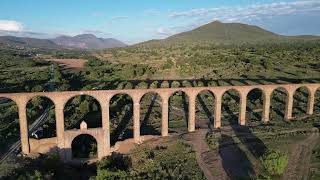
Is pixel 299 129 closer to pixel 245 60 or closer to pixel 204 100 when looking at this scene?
pixel 204 100

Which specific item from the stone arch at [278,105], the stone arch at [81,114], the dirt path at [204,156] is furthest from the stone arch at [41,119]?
the stone arch at [278,105]

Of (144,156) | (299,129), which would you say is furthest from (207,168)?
(299,129)

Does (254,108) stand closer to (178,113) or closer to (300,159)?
(178,113)

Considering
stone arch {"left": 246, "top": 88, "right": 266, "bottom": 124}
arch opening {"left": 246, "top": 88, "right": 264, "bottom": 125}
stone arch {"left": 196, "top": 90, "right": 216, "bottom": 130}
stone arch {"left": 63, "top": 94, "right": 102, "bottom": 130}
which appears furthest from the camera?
stone arch {"left": 63, "top": 94, "right": 102, "bottom": 130}

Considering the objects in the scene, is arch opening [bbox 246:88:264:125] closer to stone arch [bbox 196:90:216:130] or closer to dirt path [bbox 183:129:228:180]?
stone arch [bbox 196:90:216:130]

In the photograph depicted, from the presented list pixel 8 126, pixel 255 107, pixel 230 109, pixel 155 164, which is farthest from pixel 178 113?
pixel 8 126

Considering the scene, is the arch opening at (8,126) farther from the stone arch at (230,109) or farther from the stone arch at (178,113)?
the stone arch at (230,109)

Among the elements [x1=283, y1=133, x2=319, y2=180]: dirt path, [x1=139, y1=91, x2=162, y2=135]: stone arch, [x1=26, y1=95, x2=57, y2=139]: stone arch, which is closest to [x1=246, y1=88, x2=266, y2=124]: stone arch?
[x1=283, y1=133, x2=319, y2=180]: dirt path

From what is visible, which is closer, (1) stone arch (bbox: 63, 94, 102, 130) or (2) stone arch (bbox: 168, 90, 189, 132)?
(2) stone arch (bbox: 168, 90, 189, 132)
